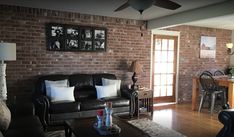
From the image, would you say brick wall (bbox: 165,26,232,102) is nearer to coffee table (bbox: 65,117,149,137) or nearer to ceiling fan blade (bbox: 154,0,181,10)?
ceiling fan blade (bbox: 154,0,181,10)

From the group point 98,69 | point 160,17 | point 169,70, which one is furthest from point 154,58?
point 98,69

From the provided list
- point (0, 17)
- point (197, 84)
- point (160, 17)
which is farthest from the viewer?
point (197, 84)

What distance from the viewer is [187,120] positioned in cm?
479

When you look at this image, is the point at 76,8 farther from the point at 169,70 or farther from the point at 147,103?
the point at 169,70

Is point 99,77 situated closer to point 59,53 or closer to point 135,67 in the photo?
point 135,67

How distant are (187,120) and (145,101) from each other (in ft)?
3.54

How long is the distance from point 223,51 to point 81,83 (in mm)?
4992

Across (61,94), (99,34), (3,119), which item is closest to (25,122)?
(3,119)

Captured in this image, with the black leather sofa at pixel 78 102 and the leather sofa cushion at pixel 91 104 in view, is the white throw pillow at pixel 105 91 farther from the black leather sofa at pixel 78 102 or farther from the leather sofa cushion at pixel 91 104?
the leather sofa cushion at pixel 91 104

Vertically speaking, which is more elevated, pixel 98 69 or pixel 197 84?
pixel 98 69

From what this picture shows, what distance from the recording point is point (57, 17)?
4.90 m

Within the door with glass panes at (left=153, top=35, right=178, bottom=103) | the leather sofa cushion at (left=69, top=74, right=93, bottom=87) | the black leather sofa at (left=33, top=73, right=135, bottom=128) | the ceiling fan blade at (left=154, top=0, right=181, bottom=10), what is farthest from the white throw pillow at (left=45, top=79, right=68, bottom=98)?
the door with glass panes at (left=153, top=35, right=178, bottom=103)

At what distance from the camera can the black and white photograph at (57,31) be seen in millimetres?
4852

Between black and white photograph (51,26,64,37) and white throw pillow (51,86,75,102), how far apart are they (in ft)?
4.10
